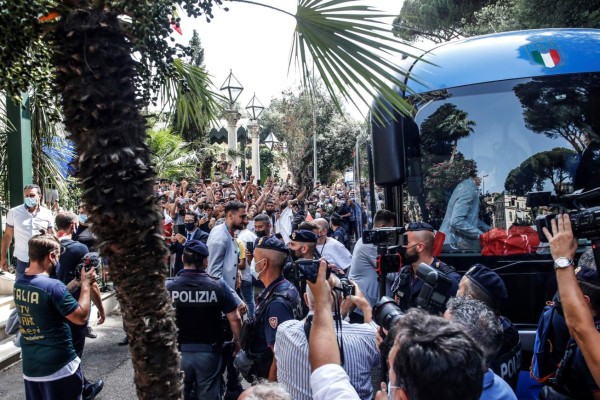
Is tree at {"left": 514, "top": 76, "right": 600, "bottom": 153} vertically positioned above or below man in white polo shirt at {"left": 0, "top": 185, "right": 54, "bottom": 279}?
above

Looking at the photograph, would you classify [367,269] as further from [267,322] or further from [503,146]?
[267,322]

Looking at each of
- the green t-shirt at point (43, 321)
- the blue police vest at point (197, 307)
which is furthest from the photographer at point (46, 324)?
the blue police vest at point (197, 307)

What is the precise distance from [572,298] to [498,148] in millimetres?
2417

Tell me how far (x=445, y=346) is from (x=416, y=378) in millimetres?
139

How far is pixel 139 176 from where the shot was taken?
7.68 feet

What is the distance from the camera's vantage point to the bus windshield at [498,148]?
16.0ft

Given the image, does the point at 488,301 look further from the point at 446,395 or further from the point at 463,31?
the point at 463,31

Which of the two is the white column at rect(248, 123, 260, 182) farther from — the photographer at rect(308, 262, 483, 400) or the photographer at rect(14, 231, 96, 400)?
the photographer at rect(308, 262, 483, 400)

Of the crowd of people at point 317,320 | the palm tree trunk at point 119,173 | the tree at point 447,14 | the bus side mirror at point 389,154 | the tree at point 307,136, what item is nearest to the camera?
the crowd of people at point 317,320

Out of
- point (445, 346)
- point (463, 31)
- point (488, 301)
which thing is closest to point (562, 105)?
point (488, 301)

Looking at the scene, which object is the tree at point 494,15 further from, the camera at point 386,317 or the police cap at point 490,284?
the camera at point 386,317

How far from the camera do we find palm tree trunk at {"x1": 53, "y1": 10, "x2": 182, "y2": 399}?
2.29 meters

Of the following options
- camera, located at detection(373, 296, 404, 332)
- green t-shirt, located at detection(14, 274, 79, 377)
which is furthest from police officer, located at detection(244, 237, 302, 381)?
Result: camera, located at detection(373, 296, 404, 332)

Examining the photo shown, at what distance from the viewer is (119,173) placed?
2.27 metres
